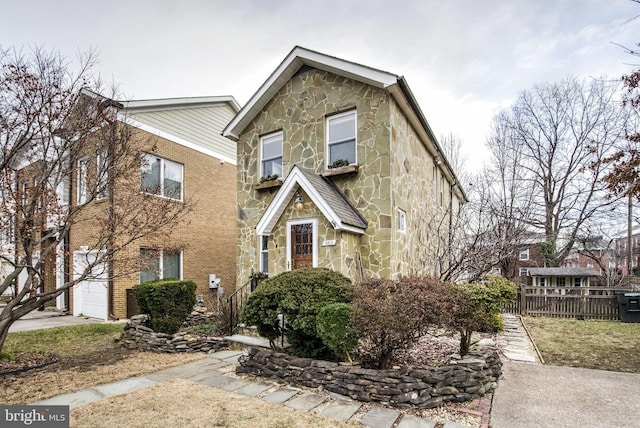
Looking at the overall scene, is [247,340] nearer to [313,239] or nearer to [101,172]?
[313,239]

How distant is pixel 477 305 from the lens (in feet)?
22.2

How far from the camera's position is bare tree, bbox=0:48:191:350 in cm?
652

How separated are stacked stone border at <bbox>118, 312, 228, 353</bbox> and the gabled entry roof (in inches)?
126

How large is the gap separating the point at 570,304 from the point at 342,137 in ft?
32.6

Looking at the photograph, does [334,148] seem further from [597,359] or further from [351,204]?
[597,359]

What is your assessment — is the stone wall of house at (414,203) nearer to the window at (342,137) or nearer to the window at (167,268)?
the window at (342,137)

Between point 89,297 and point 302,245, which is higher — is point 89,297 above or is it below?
below

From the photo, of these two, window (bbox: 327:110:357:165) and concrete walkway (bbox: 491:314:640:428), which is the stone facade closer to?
window (bbox: 327:110:357:165)

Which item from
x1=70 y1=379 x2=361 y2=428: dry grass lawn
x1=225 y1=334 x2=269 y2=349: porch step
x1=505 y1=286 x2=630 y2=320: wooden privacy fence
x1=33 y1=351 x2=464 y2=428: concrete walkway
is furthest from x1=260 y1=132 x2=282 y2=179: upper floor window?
x1=505 y1=286 x2=630 y2=320: wooden privacy fence

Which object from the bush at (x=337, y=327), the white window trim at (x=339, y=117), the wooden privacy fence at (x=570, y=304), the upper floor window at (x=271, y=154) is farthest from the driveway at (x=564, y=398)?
the upper floor window at (x=271, y=154)

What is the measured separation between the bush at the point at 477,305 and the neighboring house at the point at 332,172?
2326 mm

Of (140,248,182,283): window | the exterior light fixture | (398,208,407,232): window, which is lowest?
(140,248,182,283): window

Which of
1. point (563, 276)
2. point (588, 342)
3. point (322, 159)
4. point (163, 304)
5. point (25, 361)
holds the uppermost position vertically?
A: point (322, 159)

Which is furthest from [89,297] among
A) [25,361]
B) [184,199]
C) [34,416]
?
[34,416]
